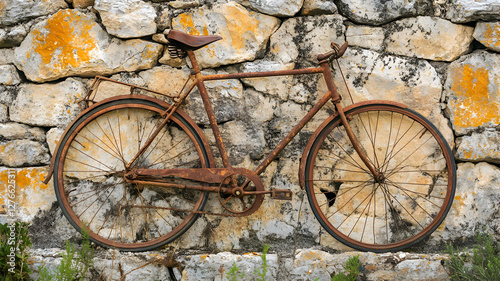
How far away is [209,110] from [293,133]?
64cm

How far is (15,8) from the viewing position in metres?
2.96

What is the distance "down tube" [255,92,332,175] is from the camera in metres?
2.78

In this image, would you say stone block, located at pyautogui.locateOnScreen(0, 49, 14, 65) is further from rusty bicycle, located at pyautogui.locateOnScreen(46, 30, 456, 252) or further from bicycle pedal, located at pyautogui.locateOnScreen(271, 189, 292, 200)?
bicycle pedal, located at pyautogui.locateOnScreen(271, 189, 292, 200)

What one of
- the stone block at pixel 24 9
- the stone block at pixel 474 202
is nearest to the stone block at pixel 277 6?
the stone block at pixel 24 9

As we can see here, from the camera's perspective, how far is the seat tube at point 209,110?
2.77 m

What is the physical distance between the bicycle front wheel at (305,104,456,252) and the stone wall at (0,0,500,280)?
14cm

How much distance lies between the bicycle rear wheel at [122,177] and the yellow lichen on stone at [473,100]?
2.03m

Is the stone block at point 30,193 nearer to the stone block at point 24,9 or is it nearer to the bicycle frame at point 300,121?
the bicycle frame at point 300,121

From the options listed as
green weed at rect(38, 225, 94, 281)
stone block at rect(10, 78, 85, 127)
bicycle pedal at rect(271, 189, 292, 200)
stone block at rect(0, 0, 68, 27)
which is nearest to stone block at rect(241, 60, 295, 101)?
bicycle pedal at rect(271, 189, 292, 200)

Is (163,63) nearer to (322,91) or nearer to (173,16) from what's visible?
(173,16)

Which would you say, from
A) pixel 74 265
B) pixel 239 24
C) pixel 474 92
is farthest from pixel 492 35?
pixel 74 265

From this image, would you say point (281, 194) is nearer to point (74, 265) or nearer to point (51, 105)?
point (74, 265)

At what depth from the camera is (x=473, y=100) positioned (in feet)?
9.45

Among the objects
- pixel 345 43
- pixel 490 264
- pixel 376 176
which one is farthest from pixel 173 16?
pixel 490 264
